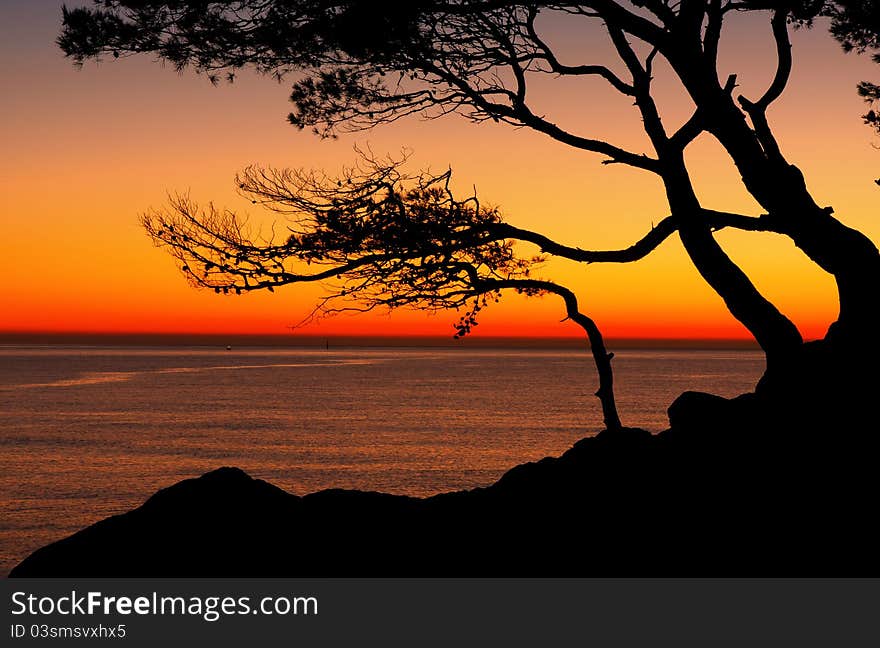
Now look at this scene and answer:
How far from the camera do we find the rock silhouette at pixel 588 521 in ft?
30.9

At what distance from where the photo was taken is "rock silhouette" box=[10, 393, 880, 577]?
371 inches

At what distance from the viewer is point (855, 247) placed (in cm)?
1130

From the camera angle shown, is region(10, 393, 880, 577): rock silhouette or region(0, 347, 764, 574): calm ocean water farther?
region(0, 347, 764, 574): calm ocean water

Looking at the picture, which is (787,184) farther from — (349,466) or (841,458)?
(349,466)

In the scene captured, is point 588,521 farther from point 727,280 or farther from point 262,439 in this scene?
point 262,439

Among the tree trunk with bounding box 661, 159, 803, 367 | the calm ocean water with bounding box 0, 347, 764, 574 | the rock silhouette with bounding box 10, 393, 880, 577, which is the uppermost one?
the tree trunk with bounding box 661, 159, 803, 367

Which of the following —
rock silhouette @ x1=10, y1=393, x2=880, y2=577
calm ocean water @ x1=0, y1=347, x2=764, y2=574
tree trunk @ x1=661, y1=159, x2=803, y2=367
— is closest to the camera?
rock silhouette @ x1=10, y1=393, x2=880, y2=577

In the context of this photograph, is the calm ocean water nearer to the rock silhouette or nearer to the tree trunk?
the rock silhouette

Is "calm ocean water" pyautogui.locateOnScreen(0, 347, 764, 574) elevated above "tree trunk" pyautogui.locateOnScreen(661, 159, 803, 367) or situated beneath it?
situated beneath

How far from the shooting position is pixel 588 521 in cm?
1019

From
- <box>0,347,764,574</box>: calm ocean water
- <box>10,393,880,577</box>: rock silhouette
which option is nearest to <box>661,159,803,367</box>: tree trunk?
<box>10,393,880,577</box>: rock silhouette

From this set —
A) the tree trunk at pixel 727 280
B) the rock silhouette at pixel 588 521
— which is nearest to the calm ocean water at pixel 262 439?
the rock silhouette at pixel 588 521
